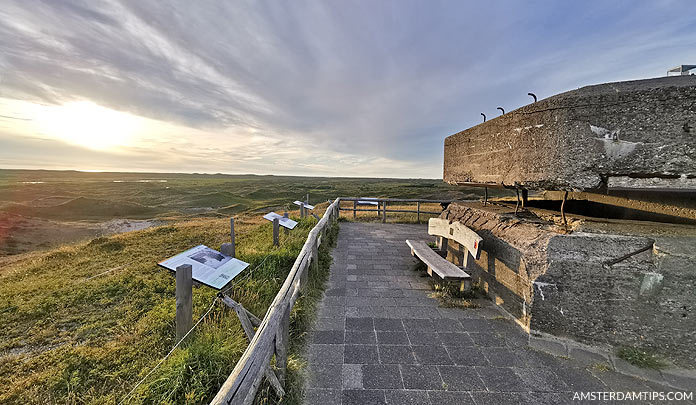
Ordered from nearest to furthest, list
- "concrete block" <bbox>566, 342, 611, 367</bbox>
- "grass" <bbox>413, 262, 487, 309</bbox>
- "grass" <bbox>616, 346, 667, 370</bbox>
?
"grass" <bbox>616, 346, 667, 370</bbox> < "concrete block" <bbox>566, 342, 611, 367</bbox> < "grass" <bbox>413, 262, 487, 309</bbox>

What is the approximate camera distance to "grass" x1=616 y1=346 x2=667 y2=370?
257 cm

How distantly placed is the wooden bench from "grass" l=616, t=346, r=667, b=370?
171 cm

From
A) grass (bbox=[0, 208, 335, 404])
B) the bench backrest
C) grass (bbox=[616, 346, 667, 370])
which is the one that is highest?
the bench backrest

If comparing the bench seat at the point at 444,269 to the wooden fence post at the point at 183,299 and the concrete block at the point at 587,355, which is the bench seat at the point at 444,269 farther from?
the wooden fence post at the point at 183,299

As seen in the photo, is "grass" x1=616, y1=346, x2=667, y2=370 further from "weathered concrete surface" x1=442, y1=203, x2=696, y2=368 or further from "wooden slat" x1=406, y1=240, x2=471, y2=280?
"wooden slat" x1=406, y1=240, x2=471, y2=280

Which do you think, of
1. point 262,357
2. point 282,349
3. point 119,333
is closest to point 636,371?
point 282,349

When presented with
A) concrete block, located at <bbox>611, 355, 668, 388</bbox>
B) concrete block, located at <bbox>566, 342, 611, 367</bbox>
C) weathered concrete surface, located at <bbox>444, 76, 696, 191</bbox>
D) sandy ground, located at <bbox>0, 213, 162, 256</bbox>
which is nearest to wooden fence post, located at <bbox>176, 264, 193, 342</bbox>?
weathered concrete surface, located at <bbox>444, 76, 696, 191</bbox>

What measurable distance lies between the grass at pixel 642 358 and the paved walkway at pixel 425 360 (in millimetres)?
222

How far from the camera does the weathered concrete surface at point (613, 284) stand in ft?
8.28

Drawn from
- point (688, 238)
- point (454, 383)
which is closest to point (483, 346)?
point (454, 383)

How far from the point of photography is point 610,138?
2.60m

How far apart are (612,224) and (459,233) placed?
2.03 metres

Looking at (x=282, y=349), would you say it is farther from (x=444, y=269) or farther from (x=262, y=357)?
(x=444, y=269)

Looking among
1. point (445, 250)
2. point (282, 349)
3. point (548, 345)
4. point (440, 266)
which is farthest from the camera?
point (445, 250)
